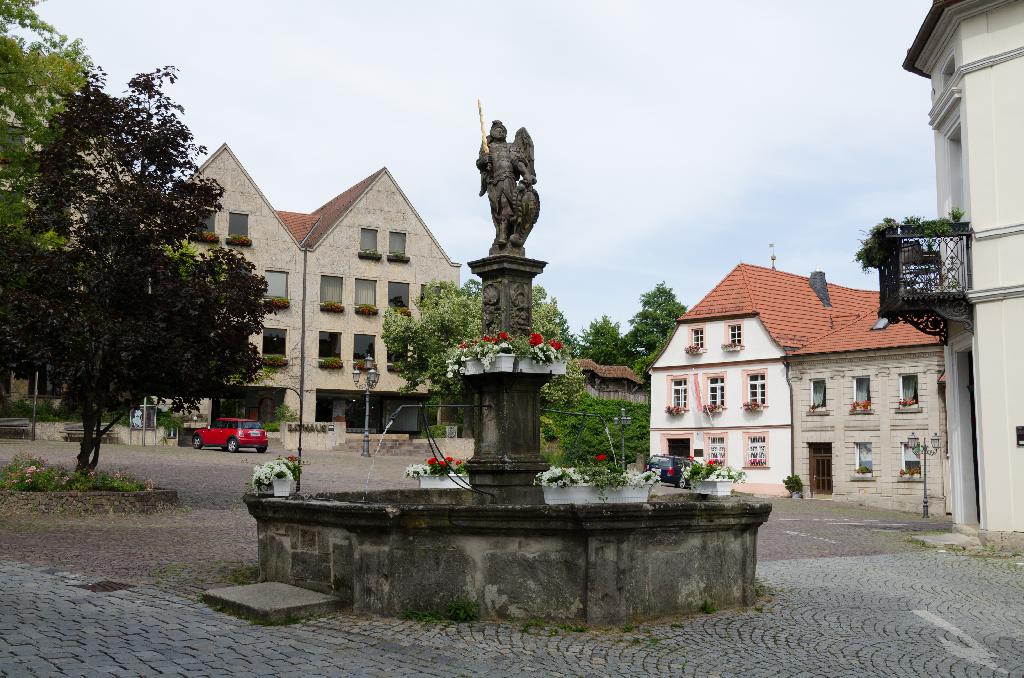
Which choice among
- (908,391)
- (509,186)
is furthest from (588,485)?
(908,391)

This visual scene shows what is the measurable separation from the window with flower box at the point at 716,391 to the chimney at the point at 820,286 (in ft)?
22.8

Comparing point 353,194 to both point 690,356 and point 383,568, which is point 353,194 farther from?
point 383,568

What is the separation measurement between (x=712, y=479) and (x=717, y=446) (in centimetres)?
3088

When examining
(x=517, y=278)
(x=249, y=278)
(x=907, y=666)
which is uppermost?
(x=249, y=278)

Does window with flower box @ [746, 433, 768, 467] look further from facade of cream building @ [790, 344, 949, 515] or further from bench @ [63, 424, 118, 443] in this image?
bench @ [63, 424, 118, 443]

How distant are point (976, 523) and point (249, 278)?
14.7 m

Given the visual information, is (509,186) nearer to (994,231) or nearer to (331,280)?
(994,231)

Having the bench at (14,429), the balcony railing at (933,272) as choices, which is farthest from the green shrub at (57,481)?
the bench at (14,429)

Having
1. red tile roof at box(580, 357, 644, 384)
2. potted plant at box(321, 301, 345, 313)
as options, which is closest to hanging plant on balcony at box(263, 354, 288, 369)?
potted plant at box(321, 301, 345, 313)

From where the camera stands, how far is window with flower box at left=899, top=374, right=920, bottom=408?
3509 cm

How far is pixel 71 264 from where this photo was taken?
17766 mm

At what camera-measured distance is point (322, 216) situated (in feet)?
186

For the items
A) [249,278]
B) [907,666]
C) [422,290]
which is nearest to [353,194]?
[422,290]

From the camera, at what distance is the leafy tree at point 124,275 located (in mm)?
17062
